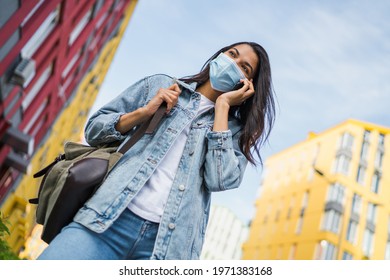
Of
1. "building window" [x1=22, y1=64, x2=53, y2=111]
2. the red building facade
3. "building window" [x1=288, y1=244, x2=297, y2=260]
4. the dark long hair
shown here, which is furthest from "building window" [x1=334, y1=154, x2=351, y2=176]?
the dark long hair

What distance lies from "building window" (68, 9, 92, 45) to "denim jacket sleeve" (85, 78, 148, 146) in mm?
14815

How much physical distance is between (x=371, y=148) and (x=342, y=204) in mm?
5475

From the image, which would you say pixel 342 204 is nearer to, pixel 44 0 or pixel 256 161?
pixel 44 0

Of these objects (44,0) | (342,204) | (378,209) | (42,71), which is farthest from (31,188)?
(378,209)

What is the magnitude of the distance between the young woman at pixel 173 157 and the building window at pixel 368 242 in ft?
114

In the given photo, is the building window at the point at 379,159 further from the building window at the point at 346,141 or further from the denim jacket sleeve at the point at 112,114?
the denim jacket sleeve at the point at 112,114

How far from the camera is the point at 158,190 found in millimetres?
2119

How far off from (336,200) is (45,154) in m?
20.9

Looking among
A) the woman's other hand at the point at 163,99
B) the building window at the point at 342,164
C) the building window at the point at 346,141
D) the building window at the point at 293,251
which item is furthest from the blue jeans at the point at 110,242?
the building window at the point at 293,251

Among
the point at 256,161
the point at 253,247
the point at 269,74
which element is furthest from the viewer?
the point at 253,247

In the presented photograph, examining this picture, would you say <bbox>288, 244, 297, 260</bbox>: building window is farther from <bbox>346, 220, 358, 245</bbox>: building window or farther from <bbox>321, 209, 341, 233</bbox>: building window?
<bbox>346, 220, 358, 245</bbox>: building window

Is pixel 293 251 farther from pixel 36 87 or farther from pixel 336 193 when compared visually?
pixel 36 87

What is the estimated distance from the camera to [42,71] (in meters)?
14.0

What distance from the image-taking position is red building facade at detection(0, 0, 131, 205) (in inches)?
400
